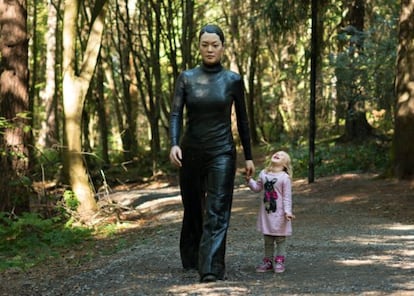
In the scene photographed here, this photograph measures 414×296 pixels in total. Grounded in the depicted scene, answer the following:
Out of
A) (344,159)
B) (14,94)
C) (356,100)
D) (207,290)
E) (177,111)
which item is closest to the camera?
(207,290)

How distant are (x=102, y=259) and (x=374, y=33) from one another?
42.9 feet

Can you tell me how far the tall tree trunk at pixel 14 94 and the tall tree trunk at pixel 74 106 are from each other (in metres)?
1.68

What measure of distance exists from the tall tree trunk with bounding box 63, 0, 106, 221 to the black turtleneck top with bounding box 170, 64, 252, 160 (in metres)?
7.68

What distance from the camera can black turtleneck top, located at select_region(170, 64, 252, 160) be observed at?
273 inches

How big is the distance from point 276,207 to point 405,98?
32.4 feet

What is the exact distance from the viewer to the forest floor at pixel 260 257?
6559 mm

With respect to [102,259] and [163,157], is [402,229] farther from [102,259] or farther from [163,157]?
[163,157]

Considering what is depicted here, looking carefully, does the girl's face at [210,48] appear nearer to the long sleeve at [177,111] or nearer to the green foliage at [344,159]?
the long sleeve at [177,111]

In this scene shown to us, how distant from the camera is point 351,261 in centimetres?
785

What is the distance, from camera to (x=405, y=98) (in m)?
16.1

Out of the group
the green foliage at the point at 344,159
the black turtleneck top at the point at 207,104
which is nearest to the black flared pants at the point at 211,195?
the black turtleneck top at the point at 207,104

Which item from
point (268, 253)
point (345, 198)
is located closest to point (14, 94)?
point (268, 253)

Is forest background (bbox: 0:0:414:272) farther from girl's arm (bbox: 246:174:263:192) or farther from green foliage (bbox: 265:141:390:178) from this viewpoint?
girl's arm (bbox: 246:174:263:192)

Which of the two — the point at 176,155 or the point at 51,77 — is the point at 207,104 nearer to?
the point at 176,155
